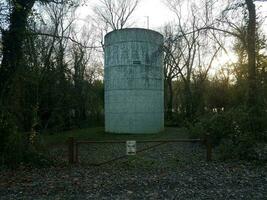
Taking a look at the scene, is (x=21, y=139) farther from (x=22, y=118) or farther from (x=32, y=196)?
(x=32, y=196)

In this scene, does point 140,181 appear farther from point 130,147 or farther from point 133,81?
point 133,81

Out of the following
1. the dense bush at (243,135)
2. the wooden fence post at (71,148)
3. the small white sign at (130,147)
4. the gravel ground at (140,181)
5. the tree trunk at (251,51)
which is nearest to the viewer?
the gravel ground at (140,181)

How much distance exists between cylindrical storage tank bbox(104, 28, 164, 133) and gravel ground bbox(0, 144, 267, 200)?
1049 centimetres

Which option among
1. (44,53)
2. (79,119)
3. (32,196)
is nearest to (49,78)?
(44,53)

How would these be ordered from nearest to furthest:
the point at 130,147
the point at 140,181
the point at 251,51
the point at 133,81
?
the point at 140,181 → the point at 130,147 → the point at 251,51 → the point at 133,81

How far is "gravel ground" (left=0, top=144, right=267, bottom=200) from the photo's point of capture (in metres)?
6.23

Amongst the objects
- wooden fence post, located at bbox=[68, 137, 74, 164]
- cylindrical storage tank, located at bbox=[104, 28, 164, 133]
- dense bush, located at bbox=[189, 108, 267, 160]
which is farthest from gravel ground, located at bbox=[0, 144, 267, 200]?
cylindrical storage tank, located at bbox=[104, 28, 164, 133]

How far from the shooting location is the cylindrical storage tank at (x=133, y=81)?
20109mm

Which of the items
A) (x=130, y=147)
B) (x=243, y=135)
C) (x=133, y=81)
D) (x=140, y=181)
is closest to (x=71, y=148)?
(x=130, y=147)

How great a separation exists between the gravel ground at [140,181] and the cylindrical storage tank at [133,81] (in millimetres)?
10485

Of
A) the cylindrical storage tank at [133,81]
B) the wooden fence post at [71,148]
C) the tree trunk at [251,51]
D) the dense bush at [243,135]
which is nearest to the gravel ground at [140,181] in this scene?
the wooden fence post at [71,148]

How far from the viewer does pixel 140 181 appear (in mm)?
7184

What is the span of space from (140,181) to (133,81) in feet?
43.7

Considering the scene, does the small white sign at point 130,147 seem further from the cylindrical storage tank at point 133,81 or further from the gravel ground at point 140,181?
the cylindrical storage tank at point 133,81
